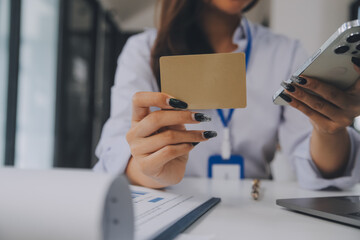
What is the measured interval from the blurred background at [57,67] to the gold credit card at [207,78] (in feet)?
3.53

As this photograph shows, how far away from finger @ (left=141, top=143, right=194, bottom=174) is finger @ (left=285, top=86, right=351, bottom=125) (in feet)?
0.58

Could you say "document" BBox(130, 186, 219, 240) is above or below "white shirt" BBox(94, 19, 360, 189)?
below

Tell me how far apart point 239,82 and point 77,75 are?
2.69 m

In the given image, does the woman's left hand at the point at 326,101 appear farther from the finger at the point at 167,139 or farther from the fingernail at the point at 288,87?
the finger at the point at 167,139

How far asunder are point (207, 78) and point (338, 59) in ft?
0.54

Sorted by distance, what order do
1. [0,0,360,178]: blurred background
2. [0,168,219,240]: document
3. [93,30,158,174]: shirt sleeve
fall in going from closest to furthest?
1. [0,168,219,240]: document
2. [93,30,158,174]: shirt sleeve
3. [0,0,360,178]: blurred background

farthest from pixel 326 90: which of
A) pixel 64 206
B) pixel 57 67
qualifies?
pixel 57 67

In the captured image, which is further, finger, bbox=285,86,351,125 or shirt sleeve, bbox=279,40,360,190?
shirt sleeve, bbox=279,40,360,190

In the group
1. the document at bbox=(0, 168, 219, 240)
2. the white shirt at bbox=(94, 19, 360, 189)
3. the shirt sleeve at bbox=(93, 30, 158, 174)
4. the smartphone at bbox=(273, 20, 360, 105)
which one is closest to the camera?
the document at bbox=(0, 168, 219, 240)

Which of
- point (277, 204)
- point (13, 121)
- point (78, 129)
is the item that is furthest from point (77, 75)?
point (277, 204)

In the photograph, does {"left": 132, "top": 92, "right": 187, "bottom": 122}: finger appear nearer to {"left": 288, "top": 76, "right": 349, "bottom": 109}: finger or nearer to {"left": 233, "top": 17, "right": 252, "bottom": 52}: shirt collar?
{"left": 288, "top": 76, "right": 349, "bottom": 109}: finger

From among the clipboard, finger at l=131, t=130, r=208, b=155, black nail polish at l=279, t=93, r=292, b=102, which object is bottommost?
the clipboard

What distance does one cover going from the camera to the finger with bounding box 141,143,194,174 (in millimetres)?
428

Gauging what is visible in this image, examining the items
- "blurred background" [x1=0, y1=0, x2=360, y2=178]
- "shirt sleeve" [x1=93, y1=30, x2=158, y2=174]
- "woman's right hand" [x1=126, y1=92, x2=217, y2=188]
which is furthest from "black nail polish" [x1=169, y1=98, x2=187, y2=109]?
"blurred background" [x1=0, y1=0, x2=360, y2=178]
